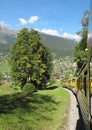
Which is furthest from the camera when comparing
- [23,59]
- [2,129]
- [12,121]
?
[23,59]

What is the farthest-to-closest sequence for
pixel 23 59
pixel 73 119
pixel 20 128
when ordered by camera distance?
pixel 23 59, pixel 73 119, pixel 20 128

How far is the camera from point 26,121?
15.8m

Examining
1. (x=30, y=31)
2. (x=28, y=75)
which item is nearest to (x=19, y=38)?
(x=30, y=31)

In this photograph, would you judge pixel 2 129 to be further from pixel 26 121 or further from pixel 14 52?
pixel 14 52

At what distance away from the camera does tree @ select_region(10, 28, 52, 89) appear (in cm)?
5769

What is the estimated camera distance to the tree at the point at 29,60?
57.7m

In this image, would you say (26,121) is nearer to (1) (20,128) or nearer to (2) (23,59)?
(1) (20,128)

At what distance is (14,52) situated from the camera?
59875 millimetres

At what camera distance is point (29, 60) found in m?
58.3

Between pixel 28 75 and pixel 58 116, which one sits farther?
pixel 28 75

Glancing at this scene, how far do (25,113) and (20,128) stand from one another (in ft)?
13.5

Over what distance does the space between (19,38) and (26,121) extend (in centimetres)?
4471

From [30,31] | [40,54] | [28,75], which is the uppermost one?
[30,31]

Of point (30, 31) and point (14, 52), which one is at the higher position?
point (30, 31)
